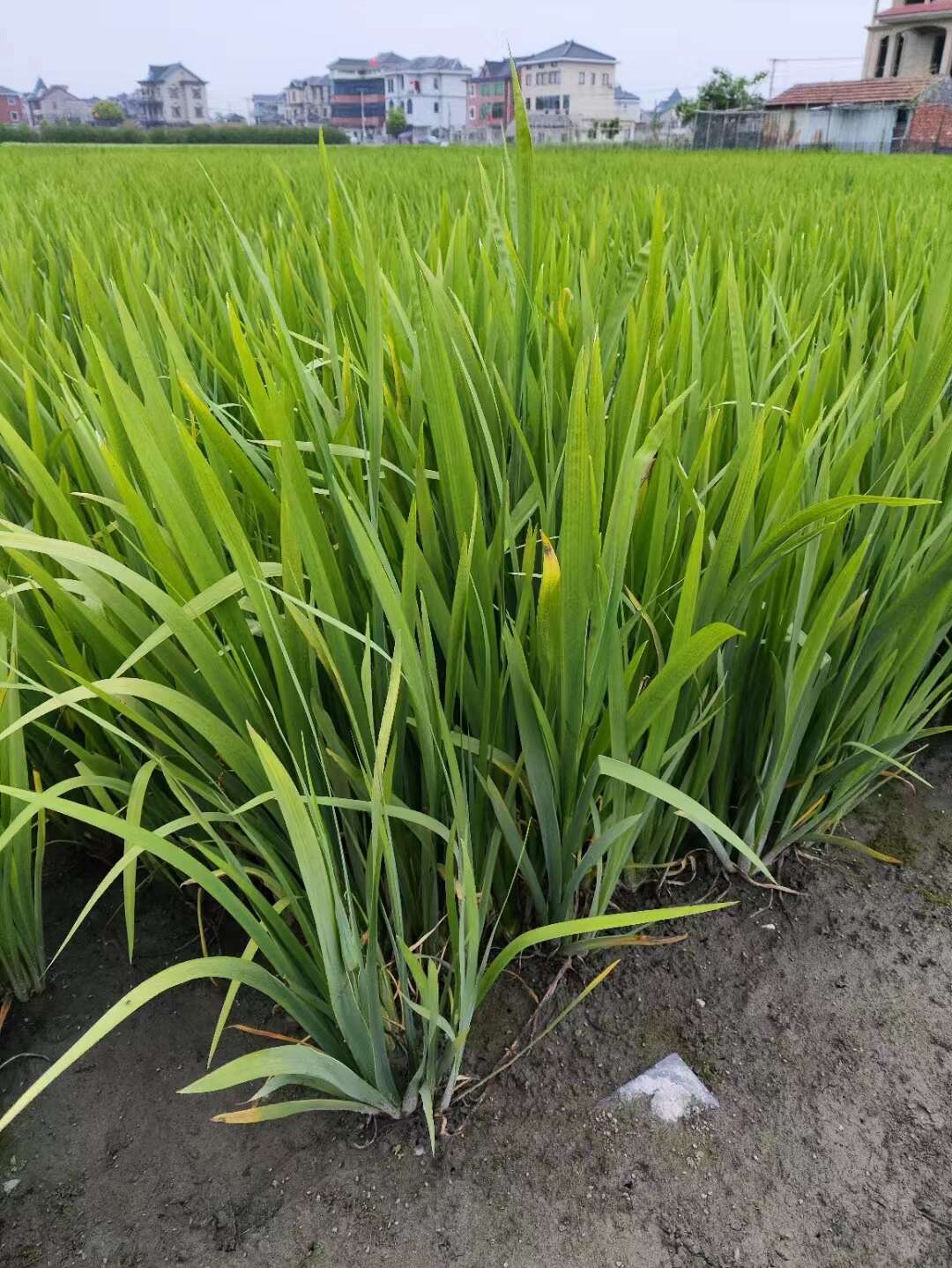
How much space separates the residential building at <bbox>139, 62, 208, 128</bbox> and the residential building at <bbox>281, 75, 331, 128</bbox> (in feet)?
28.6

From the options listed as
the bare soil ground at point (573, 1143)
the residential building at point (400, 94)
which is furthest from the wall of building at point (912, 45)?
the bare soil ground at point (573, 1143)

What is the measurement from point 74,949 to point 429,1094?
396 millimetres

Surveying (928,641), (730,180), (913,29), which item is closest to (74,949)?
(928,641)

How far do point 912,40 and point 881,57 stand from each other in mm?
1580

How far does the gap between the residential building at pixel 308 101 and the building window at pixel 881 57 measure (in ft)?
165

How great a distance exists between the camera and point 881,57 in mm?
29250

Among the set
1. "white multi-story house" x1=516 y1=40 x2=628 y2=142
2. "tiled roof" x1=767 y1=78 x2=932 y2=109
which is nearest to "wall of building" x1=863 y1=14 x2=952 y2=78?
"tiled roof" x1=767 y1=78 x2=932 y2=109

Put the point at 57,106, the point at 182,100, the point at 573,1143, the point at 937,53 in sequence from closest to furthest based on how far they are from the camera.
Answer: the point at 573,1143 < the point at 937,53 < the point at 182,100 < the point at 57,106

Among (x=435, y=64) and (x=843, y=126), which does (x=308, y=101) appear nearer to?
(x=435, y=64)

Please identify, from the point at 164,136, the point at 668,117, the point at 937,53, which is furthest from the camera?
the point at 668,117

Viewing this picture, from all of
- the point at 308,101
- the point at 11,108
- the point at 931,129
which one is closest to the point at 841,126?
the point at 931,129

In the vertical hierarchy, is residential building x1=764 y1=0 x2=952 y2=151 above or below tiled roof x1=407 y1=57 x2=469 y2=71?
below

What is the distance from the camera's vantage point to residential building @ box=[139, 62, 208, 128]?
61.9 meters

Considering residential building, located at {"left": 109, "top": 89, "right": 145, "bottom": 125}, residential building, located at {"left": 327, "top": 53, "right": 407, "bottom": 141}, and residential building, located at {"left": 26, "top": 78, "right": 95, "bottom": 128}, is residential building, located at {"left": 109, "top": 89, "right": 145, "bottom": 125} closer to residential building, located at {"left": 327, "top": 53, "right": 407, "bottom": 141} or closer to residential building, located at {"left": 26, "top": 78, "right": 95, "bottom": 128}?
residential building, located at {"left": 26, "top": 78, "right": 95, "bottom": 128}
